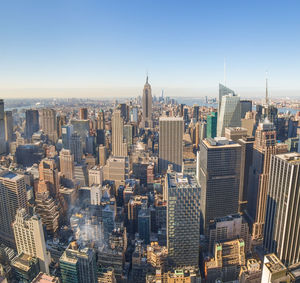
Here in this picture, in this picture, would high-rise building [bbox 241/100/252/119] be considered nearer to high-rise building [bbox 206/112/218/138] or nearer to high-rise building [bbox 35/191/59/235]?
high-rise building [bbox 206/112/218/138]

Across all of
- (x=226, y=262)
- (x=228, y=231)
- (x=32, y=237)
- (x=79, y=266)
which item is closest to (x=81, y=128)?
(x=32, y=237)

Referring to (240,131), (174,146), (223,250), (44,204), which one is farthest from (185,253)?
(174,146)

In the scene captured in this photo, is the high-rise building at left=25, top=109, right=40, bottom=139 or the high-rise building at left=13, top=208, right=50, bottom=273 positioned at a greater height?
the high-rise building at left=25, top=109, right=40, bottom=139

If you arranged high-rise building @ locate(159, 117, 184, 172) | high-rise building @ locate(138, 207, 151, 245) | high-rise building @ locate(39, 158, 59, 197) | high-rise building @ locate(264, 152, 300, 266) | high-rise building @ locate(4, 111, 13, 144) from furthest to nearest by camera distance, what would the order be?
high-rise building @ locate(159, 117, 184, 172), high-rise building @ locate(4, 111, 13, 144), high-rise building @ locate(39, 158, 59, 197), high-rise building @ locate(138, 207, 151, 245), high-rise building @ locate(264, 152, 300, 266)

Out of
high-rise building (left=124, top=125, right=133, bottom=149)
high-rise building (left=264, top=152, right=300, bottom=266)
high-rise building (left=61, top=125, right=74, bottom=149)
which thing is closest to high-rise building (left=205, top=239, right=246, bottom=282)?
high-rise building (left=264, top=152, right=300, bottom=266)

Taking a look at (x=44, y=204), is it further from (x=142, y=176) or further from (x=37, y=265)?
(x=142, y=176)

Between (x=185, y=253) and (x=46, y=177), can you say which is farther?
(x=46, y=177)
